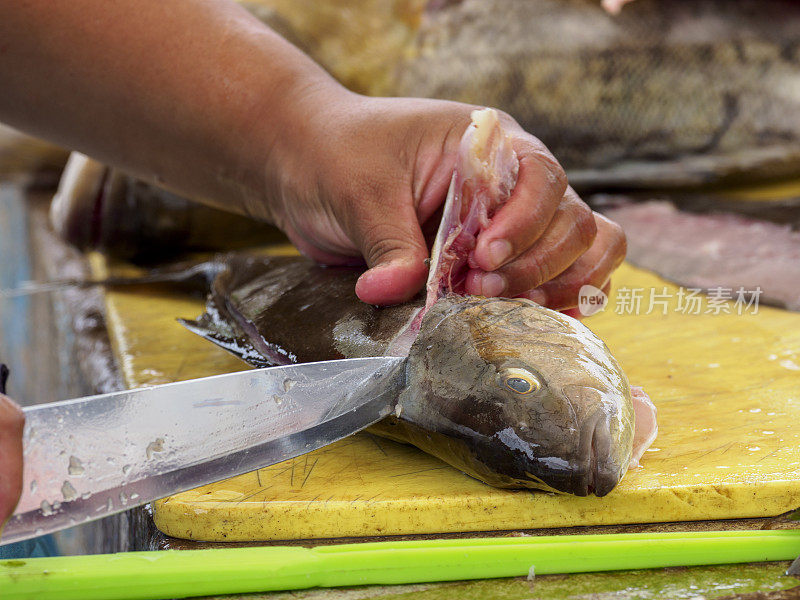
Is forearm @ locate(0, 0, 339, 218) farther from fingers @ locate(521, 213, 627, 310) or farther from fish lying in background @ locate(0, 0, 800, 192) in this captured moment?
fish lying in background @ locate(0, 0, 800, 192)

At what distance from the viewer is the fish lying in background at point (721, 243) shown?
2.65m

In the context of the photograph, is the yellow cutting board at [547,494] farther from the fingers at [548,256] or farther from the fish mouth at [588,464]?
the fingers at [548,256]

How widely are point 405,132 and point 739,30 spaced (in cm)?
293

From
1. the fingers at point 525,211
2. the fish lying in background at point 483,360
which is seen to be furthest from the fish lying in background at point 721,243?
the fish lying in background at point 483,360

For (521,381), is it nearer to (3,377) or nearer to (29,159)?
(3,377)

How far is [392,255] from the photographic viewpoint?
5.69 feet

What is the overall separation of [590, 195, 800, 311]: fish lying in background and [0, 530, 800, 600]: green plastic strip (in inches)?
53.3

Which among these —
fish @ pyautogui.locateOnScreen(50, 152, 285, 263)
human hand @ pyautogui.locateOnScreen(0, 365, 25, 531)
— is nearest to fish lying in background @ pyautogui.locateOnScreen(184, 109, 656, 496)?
human hand @ pyautogui.locateOnScreen(0, 365, 25, 531)

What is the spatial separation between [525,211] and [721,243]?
164cm

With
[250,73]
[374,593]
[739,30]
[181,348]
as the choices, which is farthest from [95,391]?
[739,30]

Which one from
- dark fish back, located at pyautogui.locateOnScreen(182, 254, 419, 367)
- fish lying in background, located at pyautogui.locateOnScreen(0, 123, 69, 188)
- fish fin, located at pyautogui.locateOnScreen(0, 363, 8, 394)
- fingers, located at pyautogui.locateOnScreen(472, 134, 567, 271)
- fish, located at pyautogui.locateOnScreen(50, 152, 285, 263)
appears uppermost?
fingers, located at pyautogui.locateOnScreen(472, 134, 567, 271)

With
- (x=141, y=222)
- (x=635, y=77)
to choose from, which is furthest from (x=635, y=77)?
(x=141, y=222)

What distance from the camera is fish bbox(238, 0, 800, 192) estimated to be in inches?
158

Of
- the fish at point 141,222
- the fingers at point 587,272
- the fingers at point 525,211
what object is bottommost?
the fish at point 141,222
